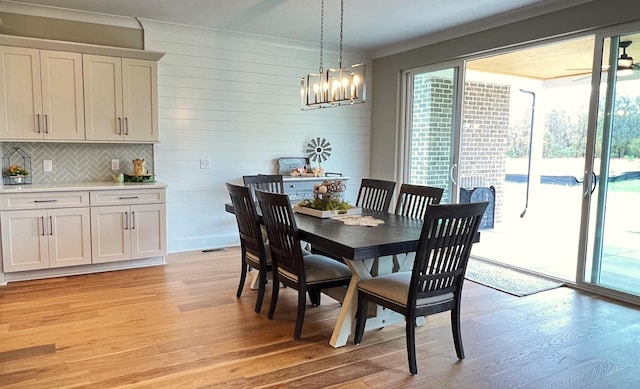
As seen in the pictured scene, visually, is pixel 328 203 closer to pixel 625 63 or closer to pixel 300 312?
pixel 300 312

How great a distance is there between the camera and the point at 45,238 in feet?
13.4

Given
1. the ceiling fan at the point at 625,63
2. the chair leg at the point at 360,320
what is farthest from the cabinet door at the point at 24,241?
the ceiling fan at the point at 625,63

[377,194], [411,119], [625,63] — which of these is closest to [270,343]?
[377,194]

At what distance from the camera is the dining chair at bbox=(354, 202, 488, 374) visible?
7.90 feet

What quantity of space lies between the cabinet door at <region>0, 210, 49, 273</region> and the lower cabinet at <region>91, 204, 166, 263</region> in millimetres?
428

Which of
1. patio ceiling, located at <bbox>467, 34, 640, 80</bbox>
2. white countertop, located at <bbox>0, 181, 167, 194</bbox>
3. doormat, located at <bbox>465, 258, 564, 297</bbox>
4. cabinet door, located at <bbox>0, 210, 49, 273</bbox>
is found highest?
patio ceiling, located at <bbox>467, 34, 640, 80</bbox>

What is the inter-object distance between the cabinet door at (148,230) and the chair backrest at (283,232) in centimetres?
192

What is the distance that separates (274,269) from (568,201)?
5637 millimetres

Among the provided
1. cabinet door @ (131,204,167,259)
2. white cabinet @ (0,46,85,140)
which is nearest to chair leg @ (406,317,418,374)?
cabinet door @ (131,204,167,259)

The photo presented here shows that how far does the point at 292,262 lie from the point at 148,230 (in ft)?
7.35

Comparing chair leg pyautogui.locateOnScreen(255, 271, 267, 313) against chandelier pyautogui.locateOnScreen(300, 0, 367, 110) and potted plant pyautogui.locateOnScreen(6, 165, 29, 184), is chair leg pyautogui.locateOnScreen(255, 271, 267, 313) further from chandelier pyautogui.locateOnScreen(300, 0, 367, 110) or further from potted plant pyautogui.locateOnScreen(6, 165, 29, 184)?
potted plant pyautogui.locateOnScreen(6, 165, 29, 184)

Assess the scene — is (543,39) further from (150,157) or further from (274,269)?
(150,157)

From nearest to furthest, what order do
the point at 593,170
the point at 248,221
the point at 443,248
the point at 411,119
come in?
the point at 443,248 < the point at 248,221 < the point at 593,170 < the point at 411,119

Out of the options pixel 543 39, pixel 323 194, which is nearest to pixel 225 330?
pixel 323 194
